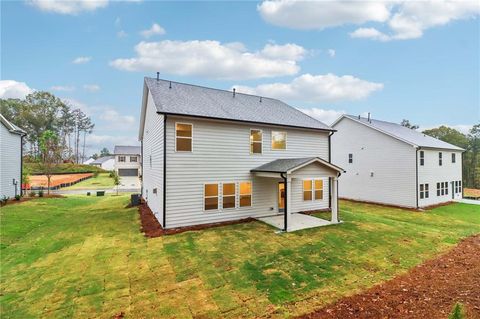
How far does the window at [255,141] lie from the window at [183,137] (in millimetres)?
3582

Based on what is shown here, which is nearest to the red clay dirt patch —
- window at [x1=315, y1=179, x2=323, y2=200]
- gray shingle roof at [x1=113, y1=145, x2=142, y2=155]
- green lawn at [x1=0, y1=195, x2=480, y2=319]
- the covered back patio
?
green lawn at [x1=0, y1=195, x2=480, y2=319]

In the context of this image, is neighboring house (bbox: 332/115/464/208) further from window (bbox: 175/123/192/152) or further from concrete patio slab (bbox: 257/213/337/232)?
window (bbox: 175/123/192/152)

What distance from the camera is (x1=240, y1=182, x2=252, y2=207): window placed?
12817 mm

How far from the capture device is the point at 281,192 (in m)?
14.4

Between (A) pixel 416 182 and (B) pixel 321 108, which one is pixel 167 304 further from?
(B) pixel 321 108

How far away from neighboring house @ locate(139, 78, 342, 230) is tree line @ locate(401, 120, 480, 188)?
4292 cm

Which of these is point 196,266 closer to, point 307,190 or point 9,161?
point 307,190

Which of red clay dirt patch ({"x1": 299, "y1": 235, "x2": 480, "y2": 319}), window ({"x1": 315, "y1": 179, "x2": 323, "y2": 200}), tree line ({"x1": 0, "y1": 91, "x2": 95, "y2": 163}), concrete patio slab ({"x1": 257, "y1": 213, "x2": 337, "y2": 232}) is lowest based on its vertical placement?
red clay dirt patch ({"x1": 299, "y1": 235, "x2": 480, "y2": 319})

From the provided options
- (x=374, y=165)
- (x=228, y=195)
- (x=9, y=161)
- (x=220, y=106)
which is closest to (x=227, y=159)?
(x=228, y=195)

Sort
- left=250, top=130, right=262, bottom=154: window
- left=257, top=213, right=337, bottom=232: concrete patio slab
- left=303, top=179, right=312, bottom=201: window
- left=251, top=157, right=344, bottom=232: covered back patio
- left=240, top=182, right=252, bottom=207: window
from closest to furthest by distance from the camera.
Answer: left=251, top=157, right=344, bottom=232: covered back patio, left=257, top=213, right=337, bottom=232: concrete patio slab, left=240, top=182, right=252, bottom=207: window, left=250, top=130, right=262, bottom=154: window, left=303, top=179, right=312, bottom=201: window

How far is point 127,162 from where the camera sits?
5166 cm

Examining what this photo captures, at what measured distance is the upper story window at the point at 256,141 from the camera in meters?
13.2

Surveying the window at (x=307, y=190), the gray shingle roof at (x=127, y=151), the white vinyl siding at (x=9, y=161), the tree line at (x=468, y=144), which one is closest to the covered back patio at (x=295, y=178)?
the window at (x=307, y=190)

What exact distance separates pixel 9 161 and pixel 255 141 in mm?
20625
